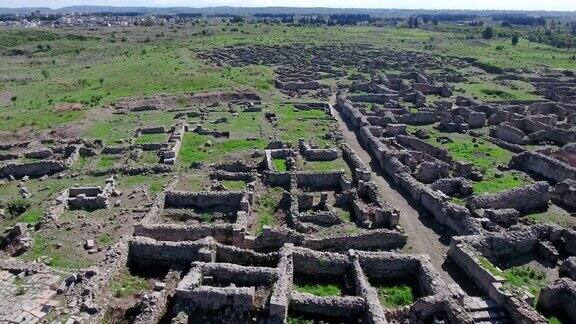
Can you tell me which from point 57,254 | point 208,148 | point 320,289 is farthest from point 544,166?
point 57,254

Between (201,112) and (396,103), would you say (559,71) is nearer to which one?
(396,103)

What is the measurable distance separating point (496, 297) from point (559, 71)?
83.2 metres

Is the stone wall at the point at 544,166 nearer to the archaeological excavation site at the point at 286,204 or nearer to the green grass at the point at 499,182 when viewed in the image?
the archaeological excavation site at the point at 286,204

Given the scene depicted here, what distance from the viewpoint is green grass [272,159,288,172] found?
36.2 m

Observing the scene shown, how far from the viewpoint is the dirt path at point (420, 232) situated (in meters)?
24.1

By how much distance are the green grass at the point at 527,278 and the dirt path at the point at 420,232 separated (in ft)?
8.98

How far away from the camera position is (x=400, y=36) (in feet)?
523

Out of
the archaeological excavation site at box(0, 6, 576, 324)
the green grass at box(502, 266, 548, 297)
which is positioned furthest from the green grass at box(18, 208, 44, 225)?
the green grass at box(502, 266, 548, 297)

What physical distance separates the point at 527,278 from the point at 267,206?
15462mm

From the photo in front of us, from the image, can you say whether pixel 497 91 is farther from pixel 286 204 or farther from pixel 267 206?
pixel 267 206

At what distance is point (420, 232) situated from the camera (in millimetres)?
27188

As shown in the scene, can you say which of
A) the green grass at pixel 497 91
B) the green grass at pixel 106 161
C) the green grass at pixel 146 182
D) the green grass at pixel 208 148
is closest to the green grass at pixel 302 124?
the green grass at pixel 208 148

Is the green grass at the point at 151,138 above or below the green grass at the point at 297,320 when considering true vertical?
above

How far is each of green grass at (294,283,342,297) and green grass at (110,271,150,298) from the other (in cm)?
724
